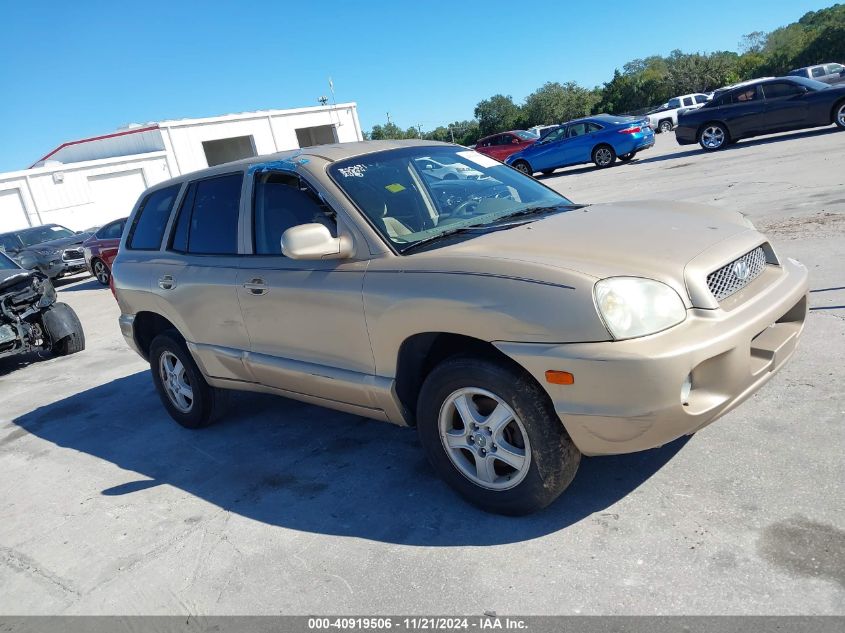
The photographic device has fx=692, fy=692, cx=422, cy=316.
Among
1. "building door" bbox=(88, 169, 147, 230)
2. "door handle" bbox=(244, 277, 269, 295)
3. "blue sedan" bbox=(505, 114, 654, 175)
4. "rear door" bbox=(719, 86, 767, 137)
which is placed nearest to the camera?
"door handle" bbox=(244, 277, 269, 295)

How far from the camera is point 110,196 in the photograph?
34812 millimetres

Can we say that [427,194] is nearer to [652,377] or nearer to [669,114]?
[652,377]

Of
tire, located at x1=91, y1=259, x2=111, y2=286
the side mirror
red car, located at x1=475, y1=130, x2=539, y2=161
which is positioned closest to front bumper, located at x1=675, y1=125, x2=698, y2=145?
red car, located at x1=475, y1=130, x2=539, y2=161

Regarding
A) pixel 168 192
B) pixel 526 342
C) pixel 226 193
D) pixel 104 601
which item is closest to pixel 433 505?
pixel 526 342

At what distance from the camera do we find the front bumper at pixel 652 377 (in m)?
2.67

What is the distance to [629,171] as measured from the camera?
18.5 meters

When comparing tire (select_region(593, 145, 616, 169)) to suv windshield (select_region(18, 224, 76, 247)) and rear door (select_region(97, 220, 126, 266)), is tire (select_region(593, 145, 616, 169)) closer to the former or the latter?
rear door (select_region(97, 220, 126, 266))

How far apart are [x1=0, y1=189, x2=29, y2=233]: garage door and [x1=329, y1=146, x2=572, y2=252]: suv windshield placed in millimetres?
32488

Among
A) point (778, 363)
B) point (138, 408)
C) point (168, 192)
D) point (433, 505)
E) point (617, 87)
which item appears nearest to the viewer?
point (778, 363)

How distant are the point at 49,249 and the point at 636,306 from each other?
2010 centimetres

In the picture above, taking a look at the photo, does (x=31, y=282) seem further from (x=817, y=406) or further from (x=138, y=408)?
(x=817, y=406)

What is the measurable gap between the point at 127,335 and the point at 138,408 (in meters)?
0.81

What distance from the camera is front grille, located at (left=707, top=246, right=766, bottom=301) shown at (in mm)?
3025

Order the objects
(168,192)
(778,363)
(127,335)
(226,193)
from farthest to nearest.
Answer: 1. (127,335)
2. (168,192)
3. (226,193)
4. (778,363)
